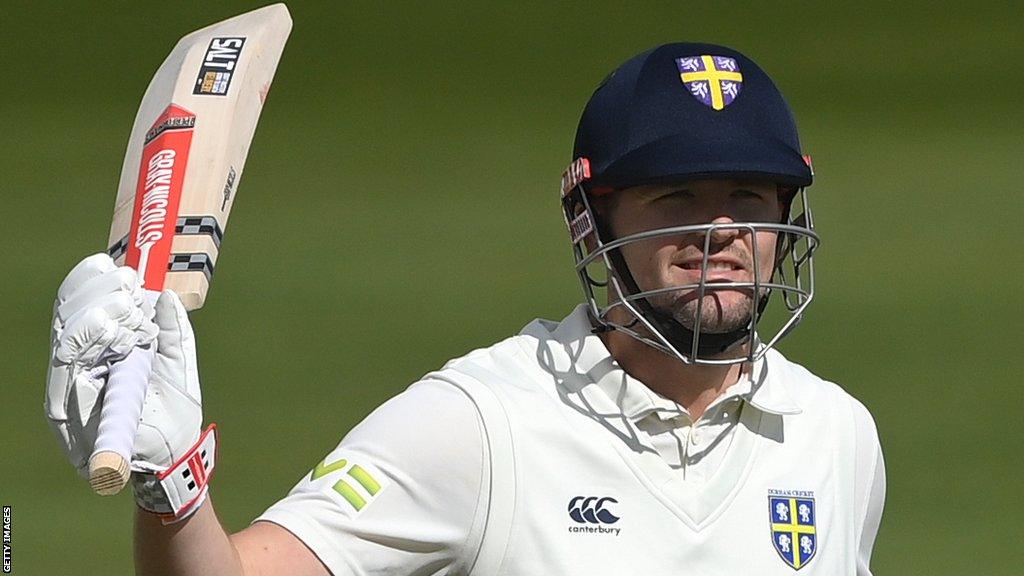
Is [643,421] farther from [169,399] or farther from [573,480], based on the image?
[169,399]

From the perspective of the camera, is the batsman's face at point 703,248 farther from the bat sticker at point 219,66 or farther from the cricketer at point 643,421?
the bat sticker at point 219,66

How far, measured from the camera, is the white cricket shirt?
2193 mm

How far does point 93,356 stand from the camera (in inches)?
74.0

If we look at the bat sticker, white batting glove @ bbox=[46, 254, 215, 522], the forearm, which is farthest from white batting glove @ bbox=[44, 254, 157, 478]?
the bat sticker

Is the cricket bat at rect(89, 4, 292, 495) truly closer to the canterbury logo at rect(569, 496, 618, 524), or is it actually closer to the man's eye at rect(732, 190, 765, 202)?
the canterbury logo at rect(569, 496, 618, 524)

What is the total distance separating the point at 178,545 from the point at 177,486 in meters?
0.08

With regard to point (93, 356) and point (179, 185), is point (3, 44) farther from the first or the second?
point (93, 356)

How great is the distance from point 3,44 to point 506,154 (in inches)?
48.6

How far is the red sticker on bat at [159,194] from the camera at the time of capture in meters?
2.31

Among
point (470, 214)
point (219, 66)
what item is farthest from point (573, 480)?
point (470, 214)

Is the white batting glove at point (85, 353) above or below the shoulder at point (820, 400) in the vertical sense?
above

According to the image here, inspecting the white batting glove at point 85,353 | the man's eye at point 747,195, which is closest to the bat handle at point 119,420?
the white batting glove at point 85,353

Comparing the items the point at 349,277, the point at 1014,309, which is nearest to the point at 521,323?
the point at 349,277
